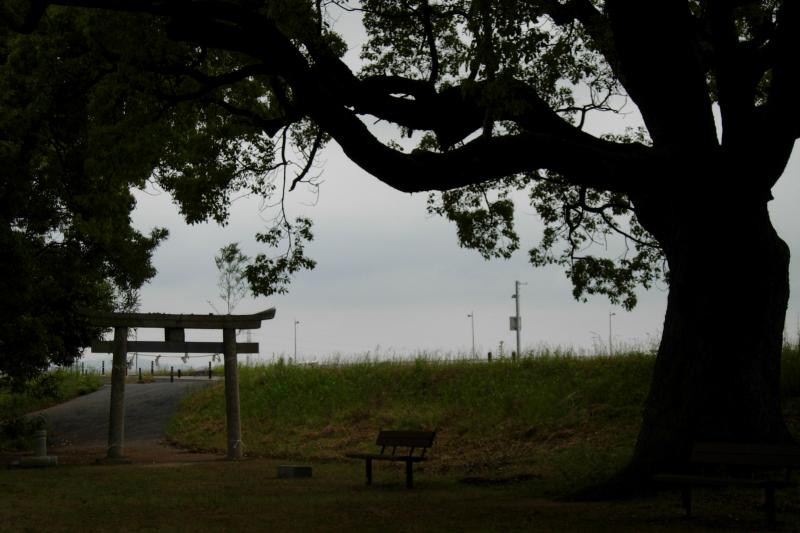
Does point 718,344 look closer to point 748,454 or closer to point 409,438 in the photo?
point 748,454

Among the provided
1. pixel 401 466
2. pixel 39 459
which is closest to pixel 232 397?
pixel 39 459

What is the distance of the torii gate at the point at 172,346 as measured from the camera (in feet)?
71.1

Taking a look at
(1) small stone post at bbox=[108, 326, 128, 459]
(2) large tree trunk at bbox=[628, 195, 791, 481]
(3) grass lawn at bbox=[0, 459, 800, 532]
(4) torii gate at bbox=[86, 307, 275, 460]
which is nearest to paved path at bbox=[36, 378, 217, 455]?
(1) small stone post at bbox=[108, 326, 128, 459]

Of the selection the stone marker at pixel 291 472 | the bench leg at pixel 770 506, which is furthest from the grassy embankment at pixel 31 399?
the bench leg at pixel 770 506

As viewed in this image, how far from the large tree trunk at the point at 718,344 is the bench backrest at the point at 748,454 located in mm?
1739

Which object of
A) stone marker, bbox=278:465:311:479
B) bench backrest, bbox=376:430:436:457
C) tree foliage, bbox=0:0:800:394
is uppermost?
tree foliage, bbox=0:0:800:394

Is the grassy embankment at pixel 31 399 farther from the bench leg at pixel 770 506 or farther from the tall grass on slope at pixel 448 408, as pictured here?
the bench leg at pixel 770 506

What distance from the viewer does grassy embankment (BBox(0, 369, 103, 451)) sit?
23.2 m

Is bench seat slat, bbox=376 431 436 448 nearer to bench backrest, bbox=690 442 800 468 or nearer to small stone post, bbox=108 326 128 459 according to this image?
bench backrest, bbox=690 442 800 468

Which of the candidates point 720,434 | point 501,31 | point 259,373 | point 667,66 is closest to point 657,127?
point 667,66

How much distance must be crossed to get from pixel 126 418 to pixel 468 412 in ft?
38.7

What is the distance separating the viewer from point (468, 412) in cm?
2439

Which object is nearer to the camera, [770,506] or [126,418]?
[770,506]

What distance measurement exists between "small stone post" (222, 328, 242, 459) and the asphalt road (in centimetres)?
540
